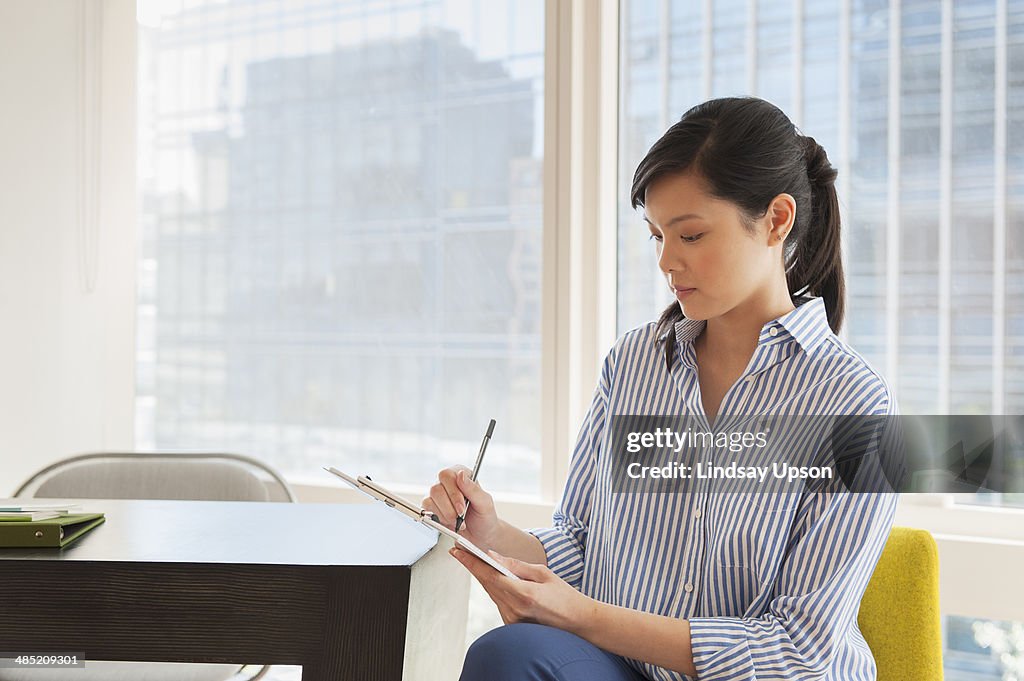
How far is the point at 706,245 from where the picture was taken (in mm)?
1216

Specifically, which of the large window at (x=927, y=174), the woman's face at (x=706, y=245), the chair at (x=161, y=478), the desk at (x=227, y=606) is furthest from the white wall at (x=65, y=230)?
the woman's face at (x=706, y=245)

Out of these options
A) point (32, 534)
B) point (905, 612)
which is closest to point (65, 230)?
point (32, 534)

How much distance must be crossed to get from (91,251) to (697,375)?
207cm

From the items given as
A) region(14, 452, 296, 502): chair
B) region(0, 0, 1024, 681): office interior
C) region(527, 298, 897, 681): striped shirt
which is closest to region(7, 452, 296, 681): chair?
region(14, 452, 296, 502): chair

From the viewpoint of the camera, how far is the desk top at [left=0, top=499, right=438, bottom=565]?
1.05 meters

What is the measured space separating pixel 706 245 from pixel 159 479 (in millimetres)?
1255

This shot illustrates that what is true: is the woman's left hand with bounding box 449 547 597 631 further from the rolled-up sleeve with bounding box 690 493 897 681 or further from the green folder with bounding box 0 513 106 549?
the green folder with bounding box 0 513 106 549

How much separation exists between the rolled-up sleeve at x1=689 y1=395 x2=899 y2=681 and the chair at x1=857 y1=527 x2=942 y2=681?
0.16 metres

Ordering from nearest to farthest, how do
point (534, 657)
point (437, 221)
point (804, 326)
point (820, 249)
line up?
point (534, 657)
point (804, 326)
point (820, 249)
point (437, 221)

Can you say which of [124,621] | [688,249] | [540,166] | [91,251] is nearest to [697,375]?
[688,249]

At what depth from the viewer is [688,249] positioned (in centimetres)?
123

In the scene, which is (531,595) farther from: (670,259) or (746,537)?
(670,259)

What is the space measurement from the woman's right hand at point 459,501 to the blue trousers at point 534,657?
22 cm

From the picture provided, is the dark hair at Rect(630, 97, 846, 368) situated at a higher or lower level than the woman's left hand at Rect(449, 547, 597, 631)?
higher
